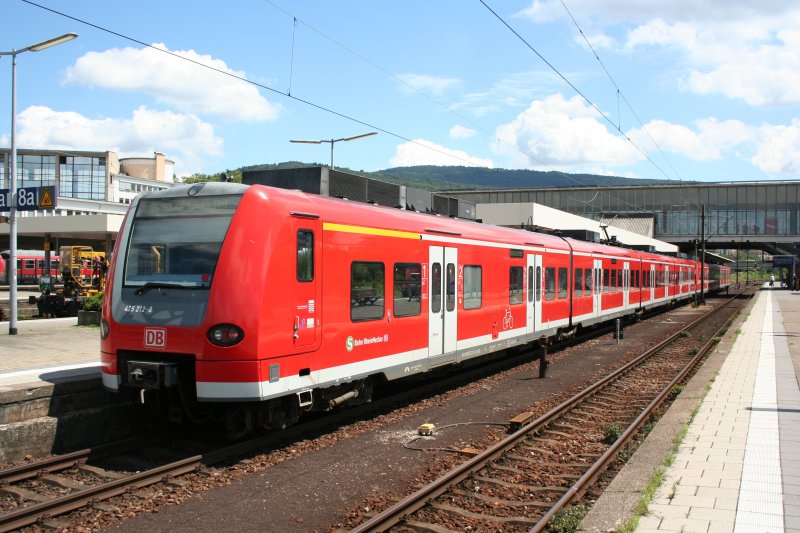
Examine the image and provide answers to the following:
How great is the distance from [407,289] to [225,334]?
11.8ft

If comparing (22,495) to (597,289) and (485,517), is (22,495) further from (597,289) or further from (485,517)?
(597,289)

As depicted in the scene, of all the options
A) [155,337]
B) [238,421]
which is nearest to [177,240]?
[155,337]

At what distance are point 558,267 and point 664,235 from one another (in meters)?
63.3

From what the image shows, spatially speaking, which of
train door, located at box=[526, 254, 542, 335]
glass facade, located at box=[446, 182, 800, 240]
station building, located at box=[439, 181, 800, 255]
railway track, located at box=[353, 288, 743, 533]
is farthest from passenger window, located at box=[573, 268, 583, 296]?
glass facade, located at box=[446, 182, 800, 240]

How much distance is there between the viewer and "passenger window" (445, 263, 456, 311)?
11.5 metres

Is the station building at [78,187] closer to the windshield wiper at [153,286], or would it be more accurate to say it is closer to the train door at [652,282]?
the train door at [652,282]

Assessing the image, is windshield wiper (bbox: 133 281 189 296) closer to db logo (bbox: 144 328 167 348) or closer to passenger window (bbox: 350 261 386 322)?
db logo (bbox: 144 328 167 348)

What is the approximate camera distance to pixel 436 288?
11125 mm

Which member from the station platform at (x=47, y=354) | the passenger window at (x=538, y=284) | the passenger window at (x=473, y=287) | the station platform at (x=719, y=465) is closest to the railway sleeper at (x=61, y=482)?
the station platform at (x=47, y=354)

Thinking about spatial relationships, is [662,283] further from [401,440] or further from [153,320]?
[153,320]

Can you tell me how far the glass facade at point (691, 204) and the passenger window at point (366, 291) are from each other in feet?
219

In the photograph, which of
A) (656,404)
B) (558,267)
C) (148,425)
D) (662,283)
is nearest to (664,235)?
(662,283)

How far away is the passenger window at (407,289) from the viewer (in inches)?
393

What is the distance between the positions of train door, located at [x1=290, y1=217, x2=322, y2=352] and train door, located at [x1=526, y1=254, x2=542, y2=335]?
8.26 metres
